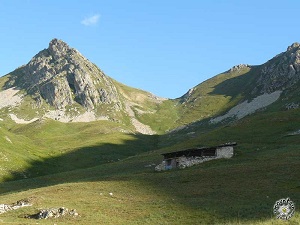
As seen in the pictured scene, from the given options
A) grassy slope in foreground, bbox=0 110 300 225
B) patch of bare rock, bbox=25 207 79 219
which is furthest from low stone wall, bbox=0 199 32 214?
patch of bare rock, bbox=25 207 79 219

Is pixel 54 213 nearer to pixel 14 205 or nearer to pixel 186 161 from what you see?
pixel 14 205

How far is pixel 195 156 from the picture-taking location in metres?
72.1

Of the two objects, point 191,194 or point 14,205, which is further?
point 191,194

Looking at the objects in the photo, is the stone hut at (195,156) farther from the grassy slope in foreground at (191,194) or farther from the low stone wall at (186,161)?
the grassy slope in foreground at (191,194)

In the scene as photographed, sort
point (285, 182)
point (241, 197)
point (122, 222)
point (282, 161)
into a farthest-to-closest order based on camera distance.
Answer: point (282, 161) < point (285, 182) < point (241, 197) < point (122, 222)

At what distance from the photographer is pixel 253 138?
9544 centimetres

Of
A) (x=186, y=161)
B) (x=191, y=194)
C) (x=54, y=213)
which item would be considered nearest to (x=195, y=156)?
(x=186, y=161)

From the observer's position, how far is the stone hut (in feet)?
235

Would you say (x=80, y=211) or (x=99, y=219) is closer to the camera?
(x=99, y=219)

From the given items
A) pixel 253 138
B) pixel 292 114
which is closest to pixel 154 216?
pixel 253 138

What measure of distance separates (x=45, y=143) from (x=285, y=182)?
422 feet

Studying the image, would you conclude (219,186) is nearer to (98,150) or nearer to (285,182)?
(285,182)

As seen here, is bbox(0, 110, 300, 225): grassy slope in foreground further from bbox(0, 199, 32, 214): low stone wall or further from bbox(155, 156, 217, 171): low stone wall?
bbox(155, 156, 217, 171): low stone wall

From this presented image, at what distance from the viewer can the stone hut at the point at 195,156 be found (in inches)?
2817
